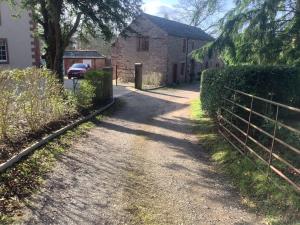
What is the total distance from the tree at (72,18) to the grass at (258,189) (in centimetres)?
896

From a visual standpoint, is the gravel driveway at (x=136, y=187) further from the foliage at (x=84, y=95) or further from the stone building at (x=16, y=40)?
the stone building at (x=16, y=40)

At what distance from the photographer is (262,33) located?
13383mm

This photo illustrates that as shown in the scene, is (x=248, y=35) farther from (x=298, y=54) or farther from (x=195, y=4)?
(x=195, y=4)

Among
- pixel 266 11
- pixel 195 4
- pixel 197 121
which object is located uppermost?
pixel 195 4

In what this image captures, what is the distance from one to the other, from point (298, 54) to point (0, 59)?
20291 mm

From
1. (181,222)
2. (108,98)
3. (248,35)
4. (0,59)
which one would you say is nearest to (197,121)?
(248,35)

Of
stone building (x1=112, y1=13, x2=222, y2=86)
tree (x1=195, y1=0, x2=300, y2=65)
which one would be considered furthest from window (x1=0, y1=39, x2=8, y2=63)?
tree (x1=195, y1=0, x2=300, y2=65)

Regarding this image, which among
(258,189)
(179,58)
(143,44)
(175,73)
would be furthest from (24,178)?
(179,58)

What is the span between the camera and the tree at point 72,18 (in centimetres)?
1515

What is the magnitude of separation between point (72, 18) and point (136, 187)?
12892mm

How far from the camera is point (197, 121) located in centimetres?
1395

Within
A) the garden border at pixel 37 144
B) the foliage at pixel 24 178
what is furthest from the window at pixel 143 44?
the foliage at pixel 24 178

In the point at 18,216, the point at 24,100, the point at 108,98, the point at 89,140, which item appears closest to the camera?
the point at 18,216

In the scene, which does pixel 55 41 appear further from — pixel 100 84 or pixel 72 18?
pixel 100 84
